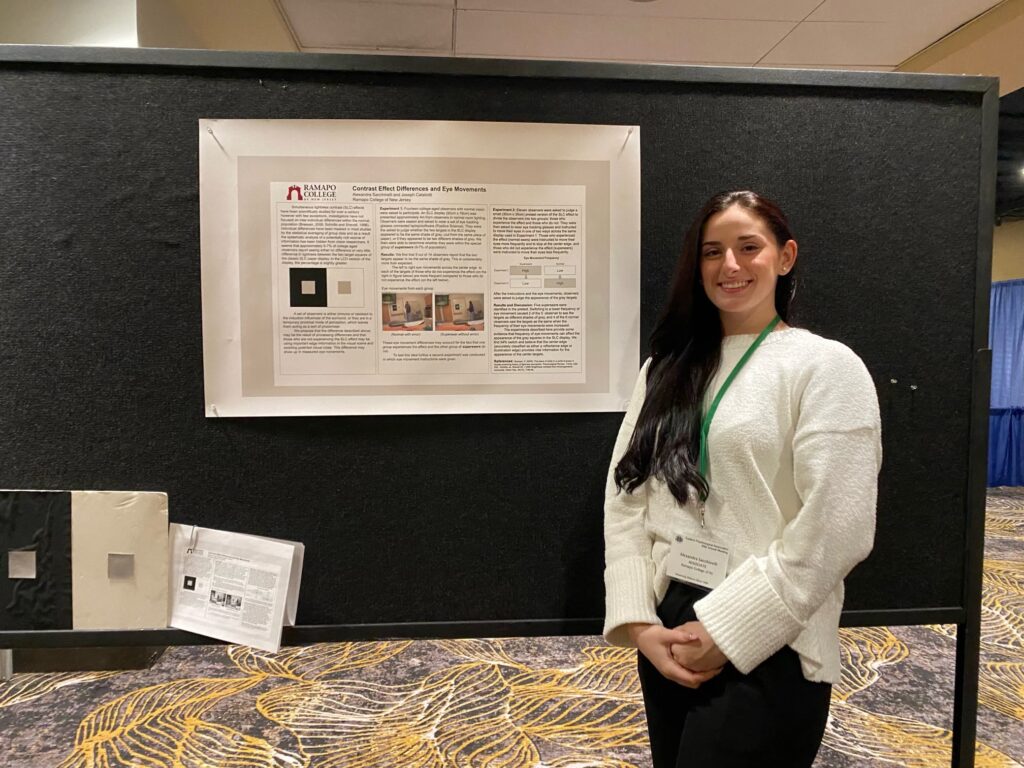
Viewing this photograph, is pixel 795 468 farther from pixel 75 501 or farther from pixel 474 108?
pixel 75 501

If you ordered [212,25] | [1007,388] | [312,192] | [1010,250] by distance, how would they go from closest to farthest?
1. [312,192]
2. [212,25]
3. [1007,388]
4. [1010,250]

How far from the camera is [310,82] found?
1020mm

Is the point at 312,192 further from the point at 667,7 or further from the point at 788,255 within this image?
the point at 667,7

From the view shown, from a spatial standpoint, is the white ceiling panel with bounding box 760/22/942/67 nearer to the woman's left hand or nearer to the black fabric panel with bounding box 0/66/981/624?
the black fabric panel with bounding box 0/66/981/624

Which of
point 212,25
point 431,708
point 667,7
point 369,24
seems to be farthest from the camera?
point 369,24

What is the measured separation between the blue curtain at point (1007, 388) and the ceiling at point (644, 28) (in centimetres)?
354

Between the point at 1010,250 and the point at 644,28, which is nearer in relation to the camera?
the point at 644,28

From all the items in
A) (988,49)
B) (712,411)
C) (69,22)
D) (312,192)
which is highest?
(988,49)

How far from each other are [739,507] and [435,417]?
1.77 ft

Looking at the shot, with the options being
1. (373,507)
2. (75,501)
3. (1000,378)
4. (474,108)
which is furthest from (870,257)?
(1000,378)

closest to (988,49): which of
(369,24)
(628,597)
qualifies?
(369,24)

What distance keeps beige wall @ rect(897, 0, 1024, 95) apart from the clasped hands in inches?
125

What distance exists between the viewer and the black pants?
0.79 m

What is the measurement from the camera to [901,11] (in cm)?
274
